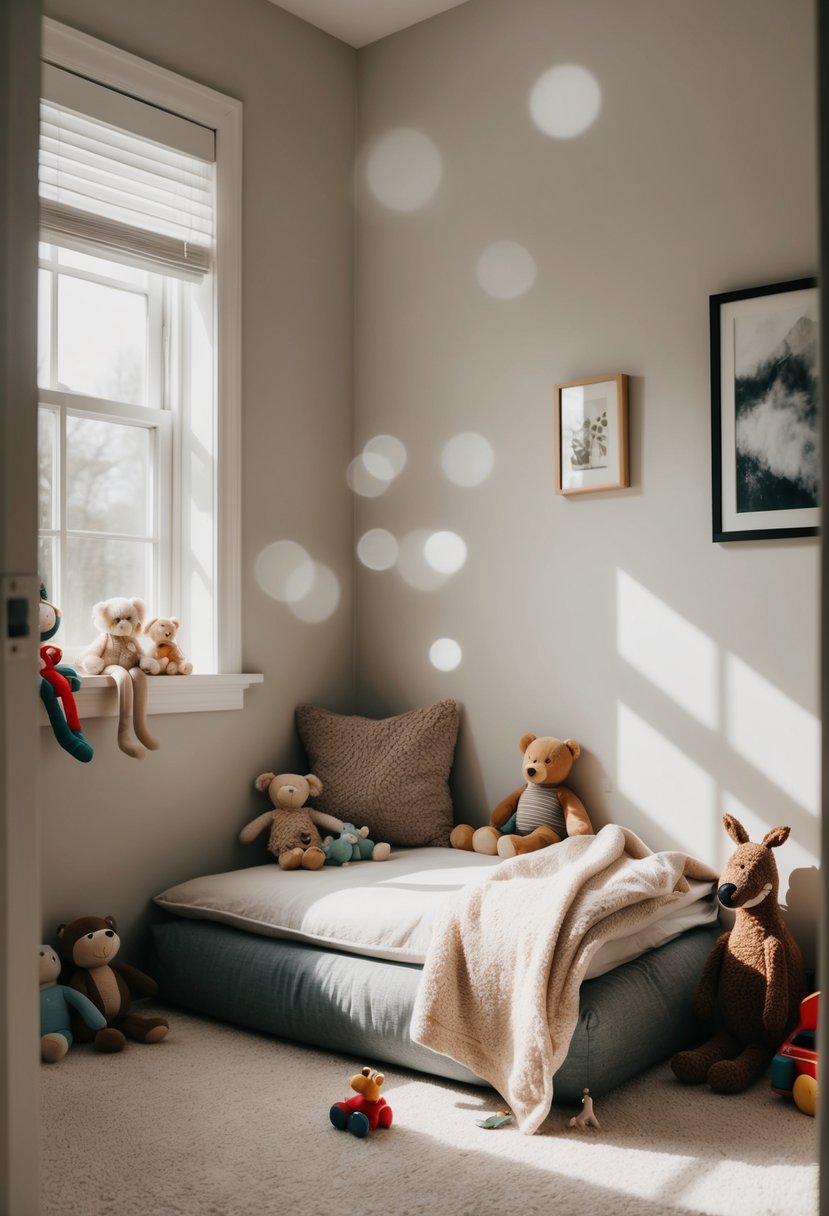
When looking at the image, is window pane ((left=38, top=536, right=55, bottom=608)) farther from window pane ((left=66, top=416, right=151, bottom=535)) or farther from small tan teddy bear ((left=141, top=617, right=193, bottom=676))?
small tan teddy bear ((left=141, top=617, right=193, bottom=676))

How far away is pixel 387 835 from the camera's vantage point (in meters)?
3.25

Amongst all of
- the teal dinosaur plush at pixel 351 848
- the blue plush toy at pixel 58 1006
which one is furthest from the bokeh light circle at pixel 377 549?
the blue plush toy at pixel 58 1006

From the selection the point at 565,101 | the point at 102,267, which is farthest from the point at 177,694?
the point at 565,101

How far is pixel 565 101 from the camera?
3174 millimetres

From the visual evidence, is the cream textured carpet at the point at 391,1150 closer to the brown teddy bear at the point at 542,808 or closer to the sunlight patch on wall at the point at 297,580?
the brown teddy bear at the point at 542,808

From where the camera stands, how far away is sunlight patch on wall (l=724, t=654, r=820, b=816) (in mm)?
2664

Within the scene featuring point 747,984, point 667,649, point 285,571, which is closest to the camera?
point 747,984

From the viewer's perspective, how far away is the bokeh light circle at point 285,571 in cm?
339

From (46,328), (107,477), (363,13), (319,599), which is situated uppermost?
(363,13)

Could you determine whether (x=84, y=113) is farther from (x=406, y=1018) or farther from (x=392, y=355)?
(x=406, y=1018)

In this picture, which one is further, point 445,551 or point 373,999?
A: point 445,551

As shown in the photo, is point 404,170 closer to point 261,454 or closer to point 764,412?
point 261,454

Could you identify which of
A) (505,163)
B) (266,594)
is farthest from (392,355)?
(266,594)

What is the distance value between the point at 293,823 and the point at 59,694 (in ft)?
2.67
